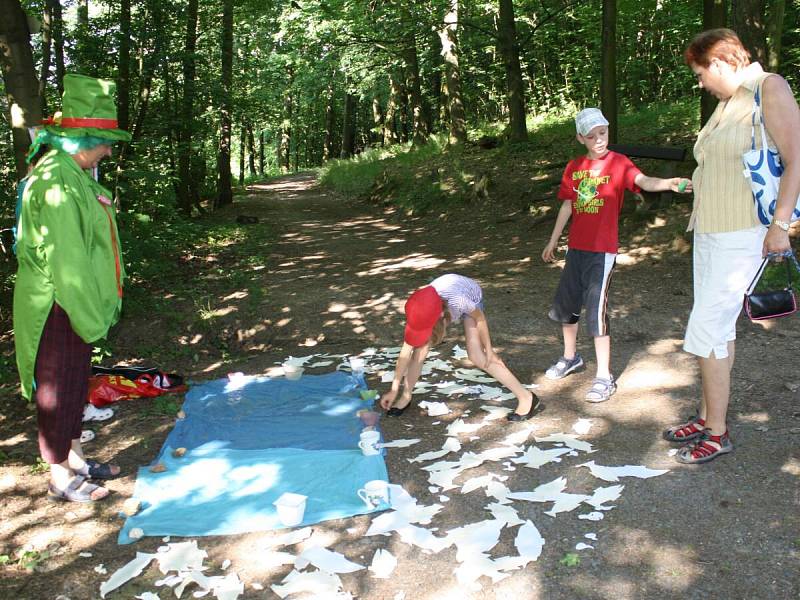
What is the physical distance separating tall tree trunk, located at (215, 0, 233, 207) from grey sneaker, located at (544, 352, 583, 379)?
1091 cm

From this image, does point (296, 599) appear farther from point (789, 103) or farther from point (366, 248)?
point (366, 248)

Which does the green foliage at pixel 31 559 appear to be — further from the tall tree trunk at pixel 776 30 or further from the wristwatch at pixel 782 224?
the tall tree trunk at pixel 776 30

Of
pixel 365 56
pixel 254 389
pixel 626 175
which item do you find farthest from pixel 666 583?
pixel 365 56

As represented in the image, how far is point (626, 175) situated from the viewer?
4.51m

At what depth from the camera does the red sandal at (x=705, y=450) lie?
143 inches

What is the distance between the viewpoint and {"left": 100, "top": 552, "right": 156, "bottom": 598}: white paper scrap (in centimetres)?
289

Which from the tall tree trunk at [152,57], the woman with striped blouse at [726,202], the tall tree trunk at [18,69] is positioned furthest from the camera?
the tall tree trunk at [152,57]

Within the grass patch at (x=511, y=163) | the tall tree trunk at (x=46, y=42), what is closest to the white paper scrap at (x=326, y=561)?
the tall tree trunk at (x=46, y=42)

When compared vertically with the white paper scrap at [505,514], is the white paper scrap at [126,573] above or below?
below

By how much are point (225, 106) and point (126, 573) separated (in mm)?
12742

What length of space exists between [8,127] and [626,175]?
7206 mm

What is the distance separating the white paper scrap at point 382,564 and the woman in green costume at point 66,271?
1.62 meters

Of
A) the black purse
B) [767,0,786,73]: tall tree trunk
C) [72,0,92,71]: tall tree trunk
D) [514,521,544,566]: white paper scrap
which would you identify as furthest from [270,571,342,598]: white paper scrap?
[767,0,786,73]: tall tree trunk

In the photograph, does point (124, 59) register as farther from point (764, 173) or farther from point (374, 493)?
point (764, 173)
